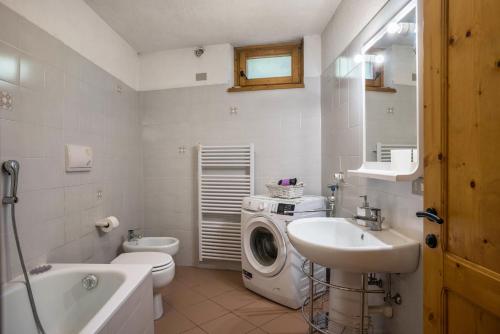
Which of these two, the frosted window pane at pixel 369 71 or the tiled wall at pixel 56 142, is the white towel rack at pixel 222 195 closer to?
the tiled wall at pixel 56 142

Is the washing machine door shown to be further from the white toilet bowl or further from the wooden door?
the wooden door

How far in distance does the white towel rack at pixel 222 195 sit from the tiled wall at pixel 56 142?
79cm

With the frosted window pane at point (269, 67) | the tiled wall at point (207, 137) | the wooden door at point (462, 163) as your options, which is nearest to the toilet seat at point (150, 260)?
the tiled wall at point (207, 137)

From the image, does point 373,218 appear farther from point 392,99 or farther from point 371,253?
point 392,99

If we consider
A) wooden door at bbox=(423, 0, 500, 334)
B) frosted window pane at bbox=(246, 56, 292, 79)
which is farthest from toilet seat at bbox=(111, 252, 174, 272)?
frosted window pane at bbox=(246, 56, 292, 79)

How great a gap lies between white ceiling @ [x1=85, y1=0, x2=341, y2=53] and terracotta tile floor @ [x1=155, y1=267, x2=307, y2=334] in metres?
2.39

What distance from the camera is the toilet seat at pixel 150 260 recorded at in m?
1.89

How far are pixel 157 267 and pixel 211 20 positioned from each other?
2.09 m

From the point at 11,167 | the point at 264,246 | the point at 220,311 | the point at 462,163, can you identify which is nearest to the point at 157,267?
the point at 220,311

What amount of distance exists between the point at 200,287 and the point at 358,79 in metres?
2.17

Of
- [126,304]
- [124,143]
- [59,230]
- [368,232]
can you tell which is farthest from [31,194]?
[368,232]

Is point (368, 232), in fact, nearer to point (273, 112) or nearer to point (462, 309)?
point (462, 309)

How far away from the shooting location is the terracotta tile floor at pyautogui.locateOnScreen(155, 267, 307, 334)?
71.8 inches

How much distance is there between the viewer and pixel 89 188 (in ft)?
6.73
